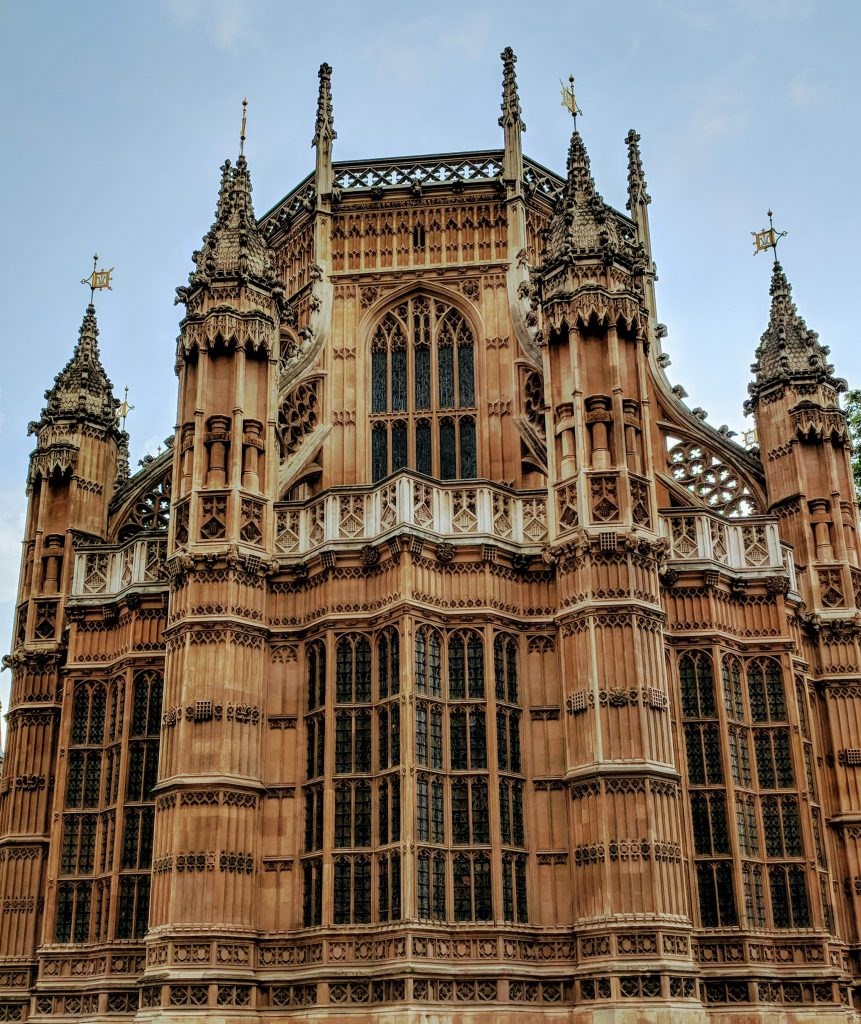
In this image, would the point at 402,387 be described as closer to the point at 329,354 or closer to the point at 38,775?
the point at 329,354

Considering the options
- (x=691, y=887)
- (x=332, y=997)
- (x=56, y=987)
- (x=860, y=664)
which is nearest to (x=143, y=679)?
(x=56, y=987)

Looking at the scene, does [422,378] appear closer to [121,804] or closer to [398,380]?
[398,380]

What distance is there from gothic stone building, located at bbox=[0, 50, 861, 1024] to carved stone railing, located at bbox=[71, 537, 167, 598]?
10 cm

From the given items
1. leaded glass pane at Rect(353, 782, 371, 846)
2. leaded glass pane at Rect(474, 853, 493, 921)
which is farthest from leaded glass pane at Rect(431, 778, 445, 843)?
leaded glass pane at Rect(353, 782, 371, 846)

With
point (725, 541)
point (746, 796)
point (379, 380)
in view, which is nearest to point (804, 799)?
point (746, 796)

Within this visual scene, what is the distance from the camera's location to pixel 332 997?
22078 mm

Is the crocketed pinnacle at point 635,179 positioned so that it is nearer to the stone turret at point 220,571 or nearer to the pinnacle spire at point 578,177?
the pinnacle spire at point 578,177

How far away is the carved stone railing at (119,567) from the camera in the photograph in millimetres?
27844

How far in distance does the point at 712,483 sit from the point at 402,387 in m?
7.94

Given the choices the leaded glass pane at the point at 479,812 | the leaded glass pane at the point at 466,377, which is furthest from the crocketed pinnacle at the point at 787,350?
the leaded glass pane at the point at 479,812

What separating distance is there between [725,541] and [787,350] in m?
6.17

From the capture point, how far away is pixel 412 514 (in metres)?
24.9

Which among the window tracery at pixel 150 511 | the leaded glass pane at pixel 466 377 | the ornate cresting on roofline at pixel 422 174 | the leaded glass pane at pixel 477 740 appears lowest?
the leaded glass pane at pixel 477 740

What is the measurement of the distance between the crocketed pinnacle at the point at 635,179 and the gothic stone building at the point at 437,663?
5.29 meters
